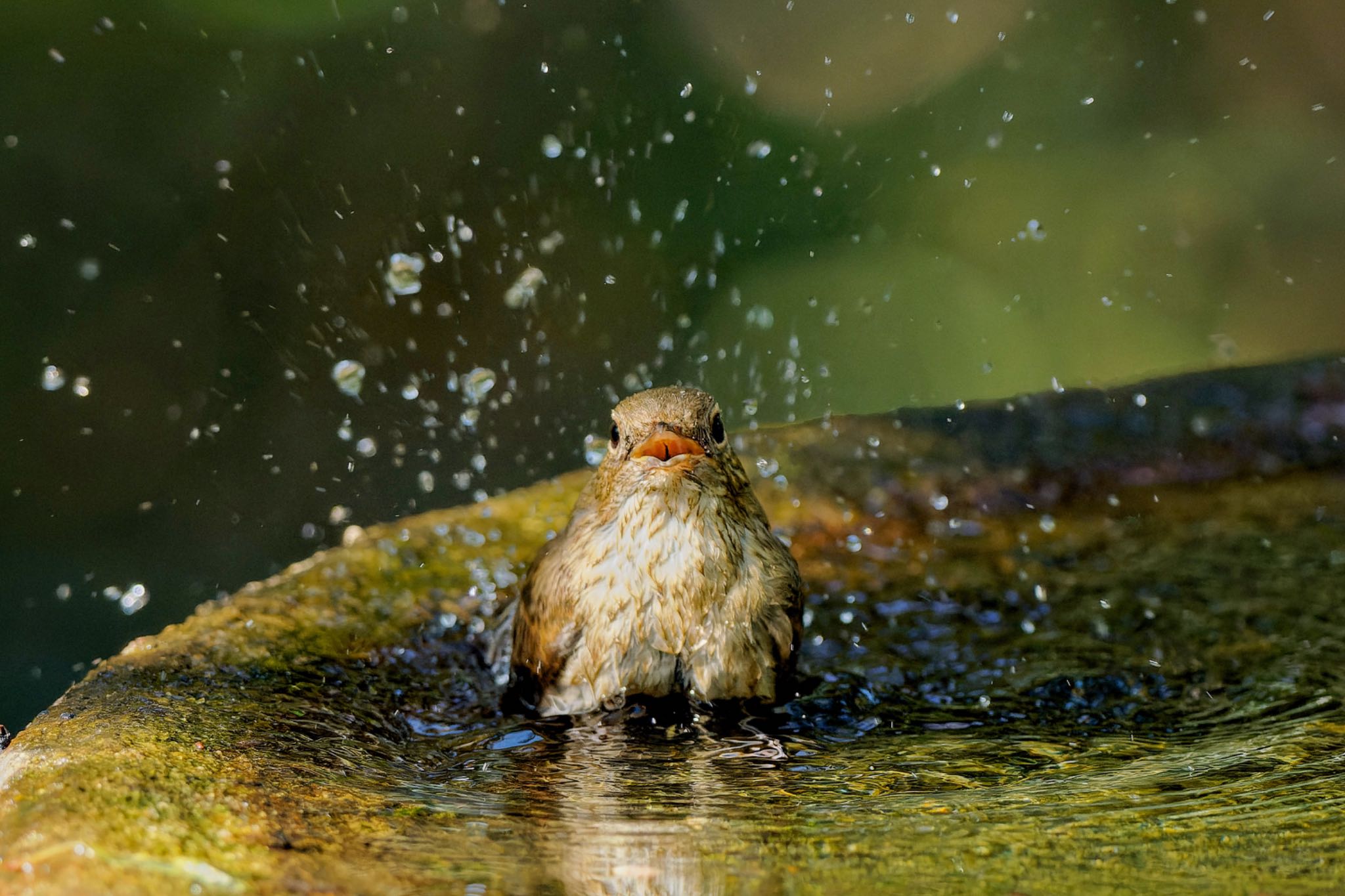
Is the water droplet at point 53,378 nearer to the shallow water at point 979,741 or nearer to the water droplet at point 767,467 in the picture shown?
the water droplet at point 767,467

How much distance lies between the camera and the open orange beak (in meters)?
2.99

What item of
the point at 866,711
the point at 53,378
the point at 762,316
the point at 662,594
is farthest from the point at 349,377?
the point at 866,711

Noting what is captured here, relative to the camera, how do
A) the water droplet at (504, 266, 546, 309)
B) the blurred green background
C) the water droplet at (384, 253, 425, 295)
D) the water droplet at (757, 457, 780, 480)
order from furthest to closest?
the blurred green background, the water droplet at (504, 266, 546, 309), the water droplet at (384, 253, 425, 295), the water droplet at (757, 457, 780, 480)

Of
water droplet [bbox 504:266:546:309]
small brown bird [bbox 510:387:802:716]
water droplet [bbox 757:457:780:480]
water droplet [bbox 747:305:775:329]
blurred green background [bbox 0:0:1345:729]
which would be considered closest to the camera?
small brown bird [bbox 510:387:802:716]

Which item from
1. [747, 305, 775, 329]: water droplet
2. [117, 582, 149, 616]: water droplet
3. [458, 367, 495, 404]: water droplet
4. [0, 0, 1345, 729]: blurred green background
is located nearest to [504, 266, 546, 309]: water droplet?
[0, 0, 1345, 729]: blurred green background

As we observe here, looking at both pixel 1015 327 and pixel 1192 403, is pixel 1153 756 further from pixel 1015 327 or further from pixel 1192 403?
pixel 1015 327

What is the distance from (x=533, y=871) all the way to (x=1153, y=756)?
1.36 meters

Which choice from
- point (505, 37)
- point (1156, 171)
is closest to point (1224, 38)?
point (1156, 171)

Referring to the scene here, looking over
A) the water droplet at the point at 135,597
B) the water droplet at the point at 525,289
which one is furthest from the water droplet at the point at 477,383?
the water droplet at the point at 135,597

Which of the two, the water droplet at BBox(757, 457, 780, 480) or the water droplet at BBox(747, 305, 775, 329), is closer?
the water droplet at BBox(757, 457, 780, 480)

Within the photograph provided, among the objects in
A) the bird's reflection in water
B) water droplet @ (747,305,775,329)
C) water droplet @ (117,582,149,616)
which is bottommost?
the bird's reflection in water

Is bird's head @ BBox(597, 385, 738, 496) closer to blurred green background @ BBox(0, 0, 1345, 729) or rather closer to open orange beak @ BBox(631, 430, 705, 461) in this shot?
open orange beak @ BBox(631, 430, 705, 461)

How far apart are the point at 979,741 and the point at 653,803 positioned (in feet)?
2.95

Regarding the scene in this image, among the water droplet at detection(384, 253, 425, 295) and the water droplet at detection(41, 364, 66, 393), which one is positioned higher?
the water droplet at detection(384, 253, 425, 295)
